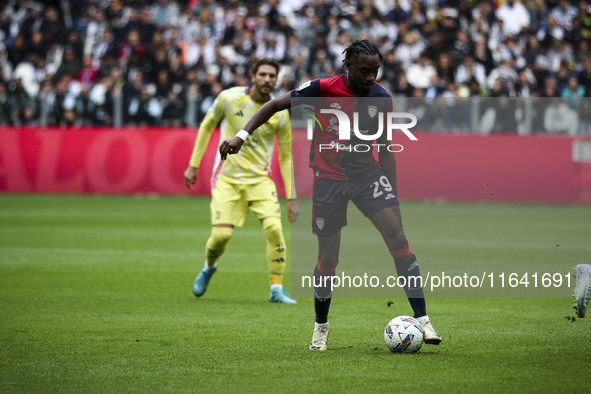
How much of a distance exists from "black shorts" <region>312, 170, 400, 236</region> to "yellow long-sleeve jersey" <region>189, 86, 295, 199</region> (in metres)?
2.64

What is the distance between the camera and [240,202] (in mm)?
9586

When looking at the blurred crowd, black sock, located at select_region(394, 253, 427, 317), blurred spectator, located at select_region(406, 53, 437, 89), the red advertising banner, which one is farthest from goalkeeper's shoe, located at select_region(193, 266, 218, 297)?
blurred spectator, located at select_region(406, 53, 437, 89)

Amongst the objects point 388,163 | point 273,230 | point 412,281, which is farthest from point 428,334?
point 273,230

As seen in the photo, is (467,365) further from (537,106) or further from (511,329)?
(537,106)

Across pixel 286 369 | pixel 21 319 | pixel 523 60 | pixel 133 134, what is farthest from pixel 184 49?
pixel 286 369

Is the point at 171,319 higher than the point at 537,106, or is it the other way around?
the point at 537,106

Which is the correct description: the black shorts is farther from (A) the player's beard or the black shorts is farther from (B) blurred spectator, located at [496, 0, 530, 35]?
(B) blurred spectator, located at [496, 0, 530, 35]

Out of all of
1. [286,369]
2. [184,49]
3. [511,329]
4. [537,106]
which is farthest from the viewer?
[184,49]

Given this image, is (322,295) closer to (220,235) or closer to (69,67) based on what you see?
(220,235)

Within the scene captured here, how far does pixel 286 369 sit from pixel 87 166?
16.7 meters

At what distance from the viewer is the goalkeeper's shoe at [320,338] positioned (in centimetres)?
669

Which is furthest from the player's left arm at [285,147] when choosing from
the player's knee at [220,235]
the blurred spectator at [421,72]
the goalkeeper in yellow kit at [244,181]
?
the blurred spectator at [421,72]

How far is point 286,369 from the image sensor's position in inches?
235

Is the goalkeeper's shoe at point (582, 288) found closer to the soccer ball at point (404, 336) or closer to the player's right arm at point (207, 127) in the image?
the soccer ball at point (404, 336)
